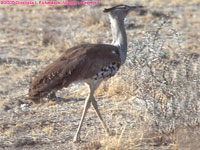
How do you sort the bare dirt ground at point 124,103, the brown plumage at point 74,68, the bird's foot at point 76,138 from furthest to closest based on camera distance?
the bird's foot at point 76,138
the bare dirt ground at point 124,103
the brown plumage at point 74,68

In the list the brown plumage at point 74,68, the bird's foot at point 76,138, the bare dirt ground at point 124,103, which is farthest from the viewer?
the bird's foot at point 76,138

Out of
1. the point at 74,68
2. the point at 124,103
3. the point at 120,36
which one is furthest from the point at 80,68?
the point at 124,103

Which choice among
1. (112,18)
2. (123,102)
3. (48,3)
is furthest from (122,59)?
(48,3)

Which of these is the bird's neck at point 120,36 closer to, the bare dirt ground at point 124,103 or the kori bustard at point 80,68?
the kori bustard at point 80,68

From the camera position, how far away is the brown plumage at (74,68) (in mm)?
4898

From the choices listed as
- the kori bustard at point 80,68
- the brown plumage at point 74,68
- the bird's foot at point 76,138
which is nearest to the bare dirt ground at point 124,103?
the bird's foot at point 76,138

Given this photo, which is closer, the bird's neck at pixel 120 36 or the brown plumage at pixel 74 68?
the brown plumage at pixel 74 68

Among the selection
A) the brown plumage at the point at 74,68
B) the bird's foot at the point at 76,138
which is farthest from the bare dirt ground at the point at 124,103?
the brown plumage at the point at 74,68

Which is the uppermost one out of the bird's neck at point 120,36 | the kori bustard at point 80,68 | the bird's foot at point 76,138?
the bird's neck at point 120,36

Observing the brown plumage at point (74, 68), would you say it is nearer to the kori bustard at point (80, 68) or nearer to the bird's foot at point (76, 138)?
the kori bustard at point (80, 68)

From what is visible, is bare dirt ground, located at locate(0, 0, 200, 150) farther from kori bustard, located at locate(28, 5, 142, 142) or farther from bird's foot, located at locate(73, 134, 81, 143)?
kori bustard, located at locate(28, 5, 142, 142)

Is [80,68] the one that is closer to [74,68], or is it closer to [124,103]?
[74,68]

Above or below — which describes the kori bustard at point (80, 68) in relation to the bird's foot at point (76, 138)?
above

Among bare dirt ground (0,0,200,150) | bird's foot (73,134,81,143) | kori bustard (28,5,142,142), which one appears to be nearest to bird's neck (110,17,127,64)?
kori bustard (28,5,142,142)
